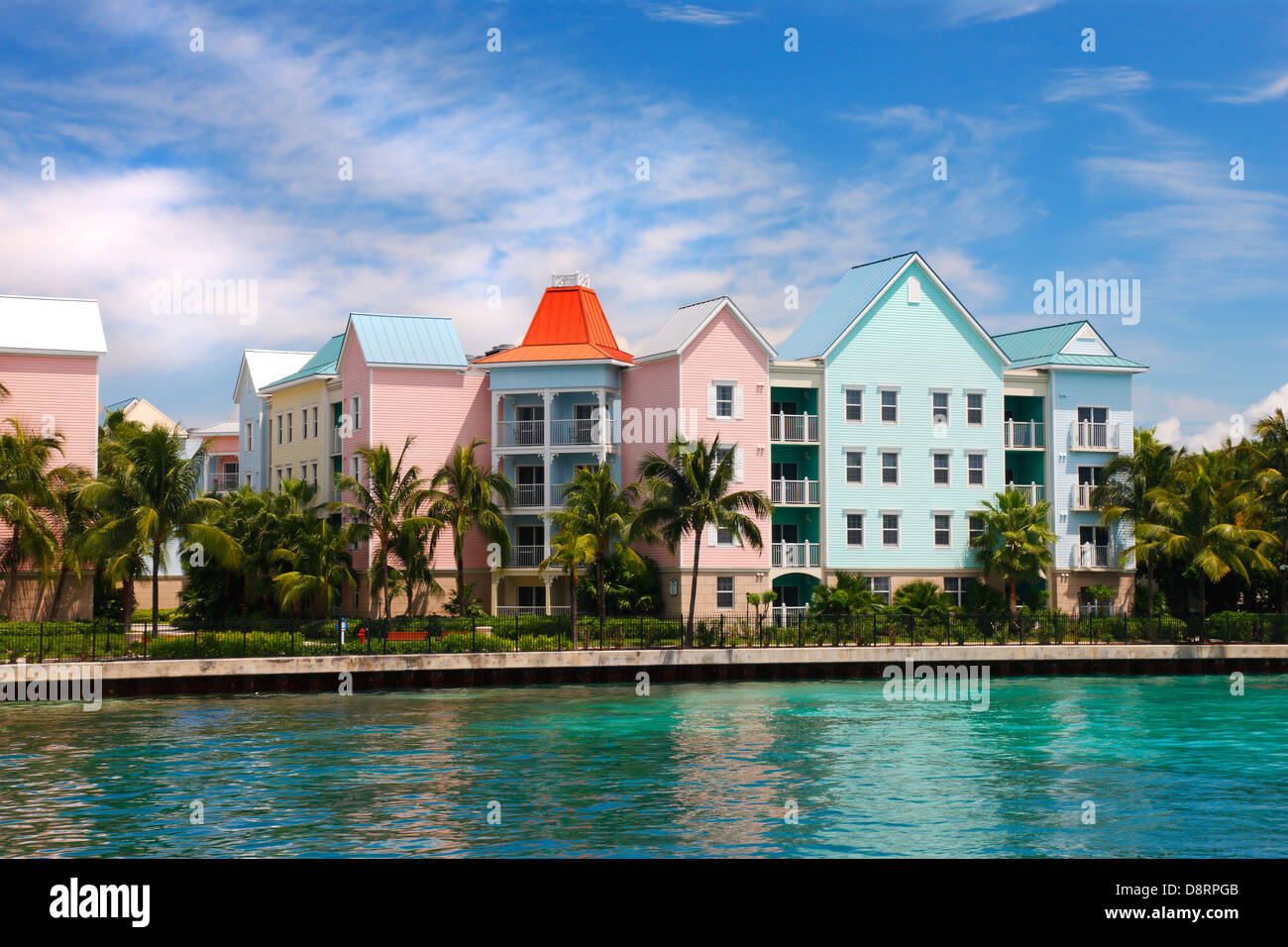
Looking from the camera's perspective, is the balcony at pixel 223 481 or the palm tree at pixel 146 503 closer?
the palm tree at pixel 146 503

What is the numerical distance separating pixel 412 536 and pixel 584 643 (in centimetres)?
917

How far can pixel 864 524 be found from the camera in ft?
195

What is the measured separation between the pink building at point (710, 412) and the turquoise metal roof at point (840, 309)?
3.92 m

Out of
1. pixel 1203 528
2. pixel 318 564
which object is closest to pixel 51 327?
pixel 318 564

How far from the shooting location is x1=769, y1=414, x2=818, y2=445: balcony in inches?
2324

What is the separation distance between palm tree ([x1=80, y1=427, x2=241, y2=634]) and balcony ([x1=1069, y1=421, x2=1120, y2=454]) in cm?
3876

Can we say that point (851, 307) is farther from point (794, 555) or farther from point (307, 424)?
point (307, 424)

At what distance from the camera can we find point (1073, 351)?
6344cm

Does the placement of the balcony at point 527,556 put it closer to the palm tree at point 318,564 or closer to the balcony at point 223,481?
the palm tree at point 318,564

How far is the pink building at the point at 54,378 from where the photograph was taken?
50094 millimetres

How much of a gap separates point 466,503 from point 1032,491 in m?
26.4

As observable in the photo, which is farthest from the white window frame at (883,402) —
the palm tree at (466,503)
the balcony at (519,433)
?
the palm tree at (466,503)
